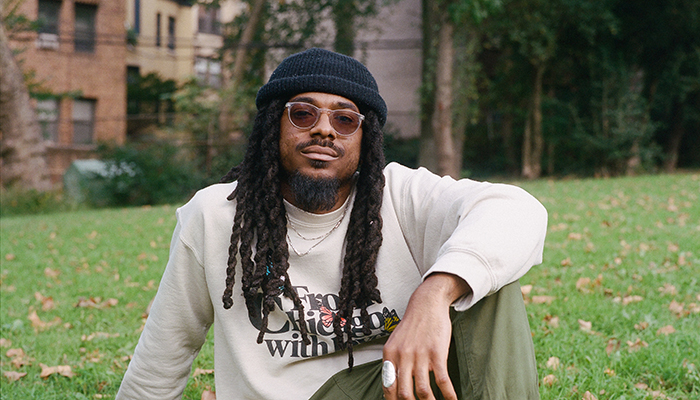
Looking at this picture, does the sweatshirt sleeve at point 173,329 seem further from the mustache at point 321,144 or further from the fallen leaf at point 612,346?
the fallen leaf at point 612,346

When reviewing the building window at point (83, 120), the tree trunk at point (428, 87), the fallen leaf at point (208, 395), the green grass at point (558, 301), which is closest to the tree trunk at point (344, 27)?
the tree trunk at point (428, 87)

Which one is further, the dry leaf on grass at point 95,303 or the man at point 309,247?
the dry leaf on grass at point 95,303

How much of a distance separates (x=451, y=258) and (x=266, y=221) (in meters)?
0.78

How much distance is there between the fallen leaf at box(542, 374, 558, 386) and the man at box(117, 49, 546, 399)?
1.15 meters

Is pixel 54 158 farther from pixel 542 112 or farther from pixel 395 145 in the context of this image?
pixel 542 112

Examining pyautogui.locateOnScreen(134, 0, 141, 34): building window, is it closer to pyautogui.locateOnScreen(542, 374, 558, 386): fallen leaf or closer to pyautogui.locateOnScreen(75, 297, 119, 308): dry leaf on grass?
pyautogui.locateOnScreen(75, 297, 119, 308): dry leaf on grass

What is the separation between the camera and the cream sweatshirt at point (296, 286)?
90.3 inches

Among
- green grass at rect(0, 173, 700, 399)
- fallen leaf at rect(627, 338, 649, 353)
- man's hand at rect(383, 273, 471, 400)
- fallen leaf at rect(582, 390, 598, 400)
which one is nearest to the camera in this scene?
man's hand at rect(383, 273, 471, 400)

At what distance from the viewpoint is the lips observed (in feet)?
8.00

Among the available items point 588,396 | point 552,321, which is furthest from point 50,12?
point 588,396

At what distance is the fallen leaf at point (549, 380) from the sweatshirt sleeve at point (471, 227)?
1.16m

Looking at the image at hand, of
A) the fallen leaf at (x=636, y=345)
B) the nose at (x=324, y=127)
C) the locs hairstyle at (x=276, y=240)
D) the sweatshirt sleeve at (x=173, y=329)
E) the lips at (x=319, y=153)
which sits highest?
the nose at (x=324, y=127)

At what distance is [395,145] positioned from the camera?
19438 millimetres

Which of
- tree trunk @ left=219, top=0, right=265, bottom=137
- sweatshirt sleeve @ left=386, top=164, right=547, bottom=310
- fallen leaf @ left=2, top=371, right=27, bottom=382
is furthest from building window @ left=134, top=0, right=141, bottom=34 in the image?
sweatshirt sleeve @ left=386, top=164, right=547, bottom=310
